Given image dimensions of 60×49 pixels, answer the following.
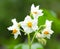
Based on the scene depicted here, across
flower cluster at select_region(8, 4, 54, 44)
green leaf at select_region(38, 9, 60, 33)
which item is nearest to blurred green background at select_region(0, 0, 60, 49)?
green leaf at select_region(38, 9, 60, 33)

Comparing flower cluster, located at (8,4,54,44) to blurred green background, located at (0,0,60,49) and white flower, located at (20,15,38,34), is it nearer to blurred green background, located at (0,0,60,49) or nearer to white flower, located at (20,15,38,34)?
white flower, located at (20,15,38,34)

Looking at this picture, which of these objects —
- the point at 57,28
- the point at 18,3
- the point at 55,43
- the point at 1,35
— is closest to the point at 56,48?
the point at 55,43

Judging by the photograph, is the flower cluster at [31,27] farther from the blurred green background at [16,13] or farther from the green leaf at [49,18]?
the blurred green background at [16,13]

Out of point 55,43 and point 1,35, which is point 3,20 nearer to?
point 1,35

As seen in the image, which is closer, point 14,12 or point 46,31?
point 46,31


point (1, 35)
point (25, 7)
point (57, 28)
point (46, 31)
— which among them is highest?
point (25, 7)
